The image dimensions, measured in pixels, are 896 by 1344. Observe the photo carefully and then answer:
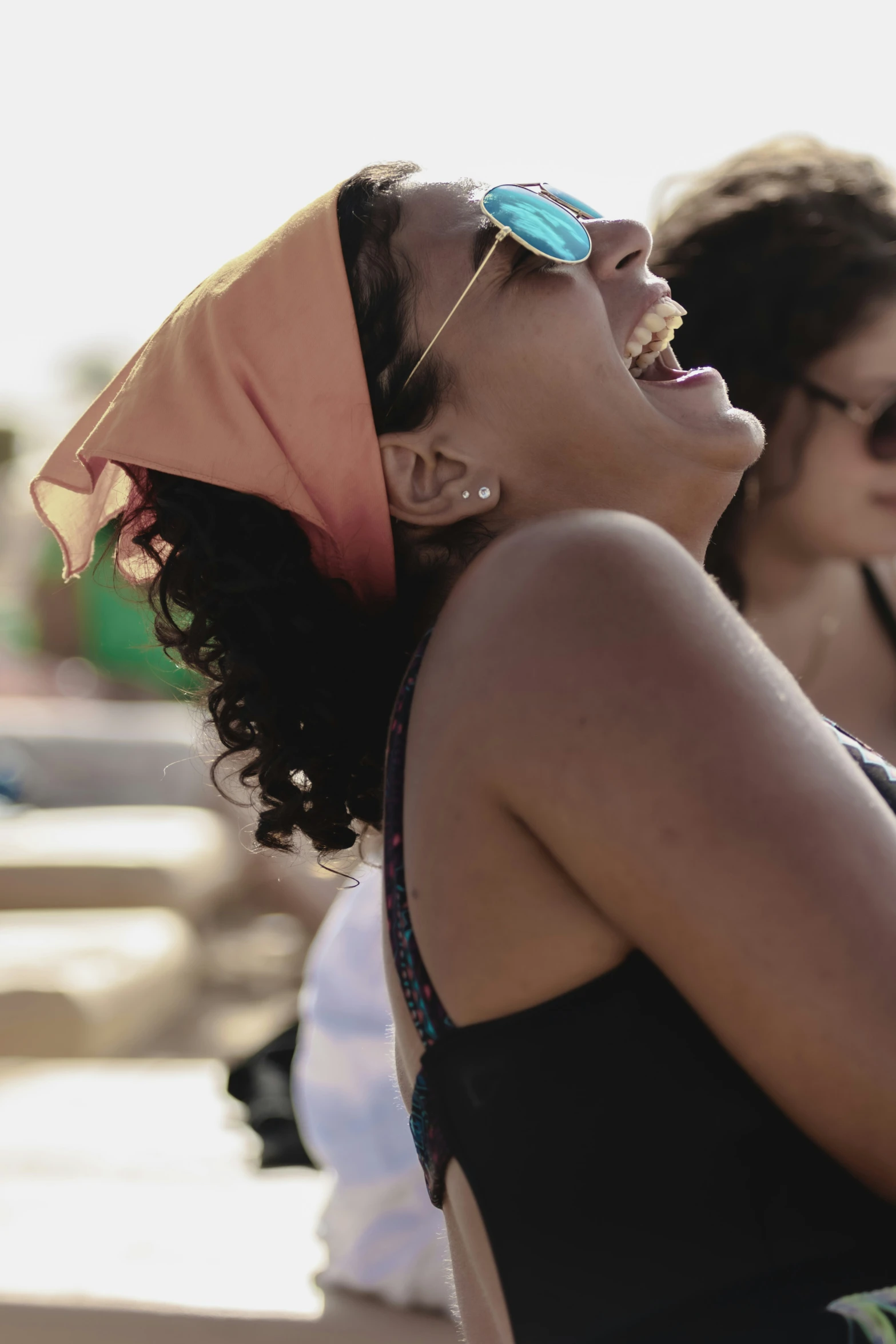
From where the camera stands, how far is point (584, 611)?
118 centimetres

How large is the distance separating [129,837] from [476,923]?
270 inches

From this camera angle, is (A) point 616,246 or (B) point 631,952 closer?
(B) point 631,952

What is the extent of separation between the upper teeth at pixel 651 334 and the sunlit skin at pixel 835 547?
1.16 m

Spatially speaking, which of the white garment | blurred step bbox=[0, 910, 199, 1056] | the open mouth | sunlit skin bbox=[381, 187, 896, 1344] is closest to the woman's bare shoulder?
sunlit skin bbox=[381, 187, 896, 1344]

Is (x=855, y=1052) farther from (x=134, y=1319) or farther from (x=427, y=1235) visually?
(x=134, y=1319)

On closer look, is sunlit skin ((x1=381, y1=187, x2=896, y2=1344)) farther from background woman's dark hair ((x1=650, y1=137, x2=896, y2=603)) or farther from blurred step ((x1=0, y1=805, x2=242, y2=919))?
blurred step ((x1=0, y1=805, x2=242, y2=919))

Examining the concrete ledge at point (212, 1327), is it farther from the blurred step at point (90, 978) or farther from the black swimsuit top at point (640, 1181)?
the blurred step at point (90, 978)

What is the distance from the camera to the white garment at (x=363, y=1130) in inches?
99.1

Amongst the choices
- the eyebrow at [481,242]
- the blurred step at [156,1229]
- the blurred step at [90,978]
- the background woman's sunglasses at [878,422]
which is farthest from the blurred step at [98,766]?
the eyebrow at [481,242]

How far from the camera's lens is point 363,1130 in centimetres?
265

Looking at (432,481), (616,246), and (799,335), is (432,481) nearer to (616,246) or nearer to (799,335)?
(616,246)

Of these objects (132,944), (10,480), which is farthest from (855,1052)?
(10,480)

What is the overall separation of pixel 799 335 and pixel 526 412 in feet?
5.03

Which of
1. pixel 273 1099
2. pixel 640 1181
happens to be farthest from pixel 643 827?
pixel 273 1099
